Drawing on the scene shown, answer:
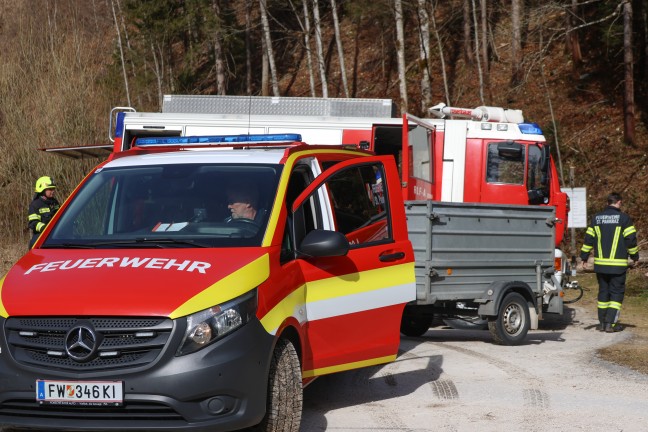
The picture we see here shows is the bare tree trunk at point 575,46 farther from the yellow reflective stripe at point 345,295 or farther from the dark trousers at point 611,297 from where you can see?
the yellow reflective stripe at point 345,295

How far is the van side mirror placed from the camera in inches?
241

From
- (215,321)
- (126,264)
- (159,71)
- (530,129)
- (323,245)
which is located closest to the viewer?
(215,321)

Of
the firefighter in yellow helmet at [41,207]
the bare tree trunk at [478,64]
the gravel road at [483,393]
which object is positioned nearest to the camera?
the gravel road at [483,393]

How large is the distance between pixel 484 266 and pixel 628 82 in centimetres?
1596

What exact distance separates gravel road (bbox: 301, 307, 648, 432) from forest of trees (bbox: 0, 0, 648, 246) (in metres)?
10.3

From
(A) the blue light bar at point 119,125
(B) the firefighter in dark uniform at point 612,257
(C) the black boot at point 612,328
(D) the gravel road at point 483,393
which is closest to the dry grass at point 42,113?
(A) the blue light bar at point 119,125

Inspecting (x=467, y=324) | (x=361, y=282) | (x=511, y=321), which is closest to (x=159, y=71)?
(x=467, y=324)

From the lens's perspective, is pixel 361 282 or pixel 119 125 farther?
pixel 119 125

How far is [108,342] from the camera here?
5129 mm

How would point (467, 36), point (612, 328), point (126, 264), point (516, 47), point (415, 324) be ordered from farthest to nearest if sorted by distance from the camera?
1. point (467, 36)
2. point (516, 47)
3. point (612, 328)
4. point (415, 324)
5. point (126, 264)

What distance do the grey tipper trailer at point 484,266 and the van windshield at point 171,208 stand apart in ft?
14.6

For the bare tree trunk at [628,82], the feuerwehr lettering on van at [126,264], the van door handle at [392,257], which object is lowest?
the van door handle at [392,257]

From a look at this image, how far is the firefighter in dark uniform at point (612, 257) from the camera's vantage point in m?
12.6

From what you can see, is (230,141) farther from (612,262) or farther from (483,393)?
(612,262)
